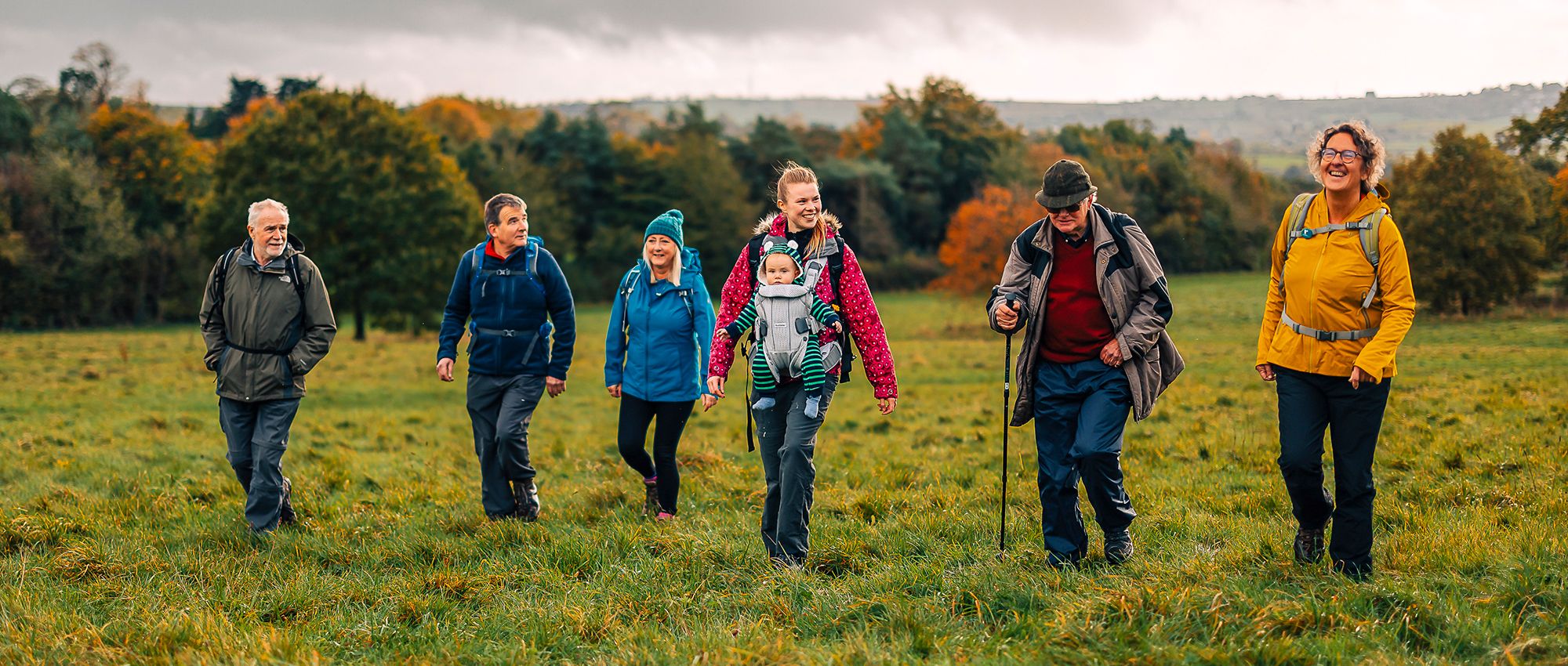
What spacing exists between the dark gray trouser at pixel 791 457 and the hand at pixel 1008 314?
3.10 ft

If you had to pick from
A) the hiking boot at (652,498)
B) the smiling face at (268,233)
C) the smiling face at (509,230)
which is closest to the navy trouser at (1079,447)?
the hiking boot at (652,498)

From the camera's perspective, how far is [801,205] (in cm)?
570

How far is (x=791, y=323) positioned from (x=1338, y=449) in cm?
282

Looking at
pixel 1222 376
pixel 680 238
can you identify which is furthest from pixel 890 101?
pixel 680 238

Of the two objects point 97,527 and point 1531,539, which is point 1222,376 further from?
point 97,527

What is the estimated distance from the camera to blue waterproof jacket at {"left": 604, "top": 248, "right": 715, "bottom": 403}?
7.35 metres

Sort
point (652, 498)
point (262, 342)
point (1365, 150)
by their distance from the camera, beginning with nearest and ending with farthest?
point (1365, 150) < point (262, 342) < point (652, 498)

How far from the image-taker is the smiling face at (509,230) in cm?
731

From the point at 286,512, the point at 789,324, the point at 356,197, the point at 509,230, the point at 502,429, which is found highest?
the point at 356,197

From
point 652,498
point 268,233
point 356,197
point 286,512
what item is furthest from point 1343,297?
point 356,197

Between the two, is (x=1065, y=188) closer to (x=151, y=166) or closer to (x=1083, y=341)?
(x=1083, y=341)

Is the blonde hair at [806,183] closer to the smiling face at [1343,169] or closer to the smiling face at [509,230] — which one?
the smiling face at [509,230]

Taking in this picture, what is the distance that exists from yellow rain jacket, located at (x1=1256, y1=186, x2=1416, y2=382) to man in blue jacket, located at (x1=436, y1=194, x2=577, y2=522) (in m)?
4.62

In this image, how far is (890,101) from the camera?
84750mm
